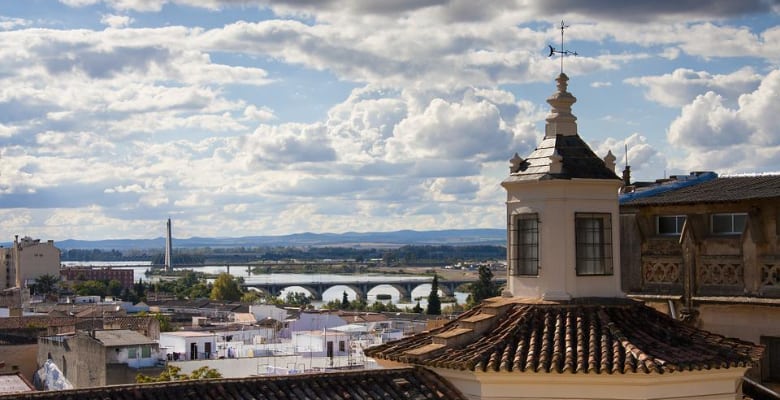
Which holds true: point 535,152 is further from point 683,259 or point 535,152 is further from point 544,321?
point 683,259

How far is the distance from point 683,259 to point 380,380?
210 inches

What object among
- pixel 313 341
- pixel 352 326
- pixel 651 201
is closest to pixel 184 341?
pixel 313 341

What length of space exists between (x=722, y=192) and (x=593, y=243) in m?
3.35

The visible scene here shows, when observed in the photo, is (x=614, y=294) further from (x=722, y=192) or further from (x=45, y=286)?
(x=45, y=286)

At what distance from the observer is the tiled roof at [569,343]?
11695 millimetres

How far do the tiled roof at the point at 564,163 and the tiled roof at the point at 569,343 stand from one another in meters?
1.41

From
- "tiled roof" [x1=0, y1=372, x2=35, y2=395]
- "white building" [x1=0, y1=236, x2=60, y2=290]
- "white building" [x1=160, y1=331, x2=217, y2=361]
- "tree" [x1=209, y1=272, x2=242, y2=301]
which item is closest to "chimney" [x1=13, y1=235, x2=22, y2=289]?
"white building" [x1=0, y1=236, x2=60, y2=290]

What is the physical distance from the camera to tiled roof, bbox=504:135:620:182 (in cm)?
1323

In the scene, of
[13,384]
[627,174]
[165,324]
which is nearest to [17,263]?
[165,324]

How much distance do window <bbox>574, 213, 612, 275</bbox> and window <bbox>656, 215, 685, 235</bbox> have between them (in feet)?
9.68

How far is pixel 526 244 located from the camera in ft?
44.3

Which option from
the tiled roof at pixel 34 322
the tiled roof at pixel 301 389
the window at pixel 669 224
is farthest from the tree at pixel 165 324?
the tiled roof at pixel 301 389

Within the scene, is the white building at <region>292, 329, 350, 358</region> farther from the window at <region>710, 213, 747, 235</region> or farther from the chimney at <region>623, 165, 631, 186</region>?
the window at <region>710, 213, 747, 235</region>

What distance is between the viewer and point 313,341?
205 ft
